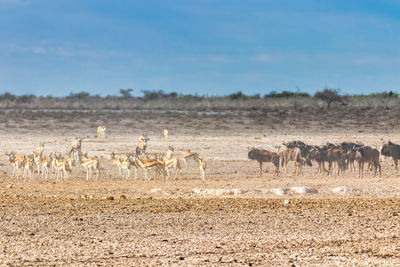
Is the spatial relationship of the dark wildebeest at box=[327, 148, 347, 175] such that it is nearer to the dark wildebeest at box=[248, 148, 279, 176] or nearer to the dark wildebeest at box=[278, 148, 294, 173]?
the dark wildebeest at box=[278, 148, 294, 173]

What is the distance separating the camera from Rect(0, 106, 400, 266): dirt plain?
31.4 ft

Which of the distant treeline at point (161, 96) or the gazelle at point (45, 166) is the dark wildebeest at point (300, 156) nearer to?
the gazelle at point (45, 166)

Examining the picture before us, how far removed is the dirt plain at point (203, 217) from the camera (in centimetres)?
959

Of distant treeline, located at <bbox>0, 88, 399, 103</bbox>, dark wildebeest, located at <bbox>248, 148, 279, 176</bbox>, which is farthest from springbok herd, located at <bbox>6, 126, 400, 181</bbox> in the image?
distant treeline, located at <bbox>0, 88, 399, 103</bbox>

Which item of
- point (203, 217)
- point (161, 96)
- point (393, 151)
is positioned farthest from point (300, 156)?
point (161, 96)

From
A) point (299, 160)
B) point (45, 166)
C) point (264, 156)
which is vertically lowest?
point (45, 166)

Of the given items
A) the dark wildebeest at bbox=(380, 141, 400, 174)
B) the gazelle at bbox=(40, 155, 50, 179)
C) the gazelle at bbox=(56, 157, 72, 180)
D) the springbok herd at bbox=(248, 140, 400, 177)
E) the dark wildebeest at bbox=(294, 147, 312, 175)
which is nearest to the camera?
the gazelle at bbox=(56, 157, 72, 180)

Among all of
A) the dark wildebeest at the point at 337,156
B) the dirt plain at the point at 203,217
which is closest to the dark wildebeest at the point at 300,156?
the dirt plain at the point at 203,217

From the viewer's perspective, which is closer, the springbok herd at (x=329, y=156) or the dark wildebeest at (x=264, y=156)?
the springbok herd at (x=329, y=156)

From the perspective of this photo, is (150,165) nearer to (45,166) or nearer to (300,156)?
(45,166)

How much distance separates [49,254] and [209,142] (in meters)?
20.6

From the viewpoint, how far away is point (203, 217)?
42.3ft

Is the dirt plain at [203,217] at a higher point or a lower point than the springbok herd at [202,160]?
lower

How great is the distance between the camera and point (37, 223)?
12.1m
